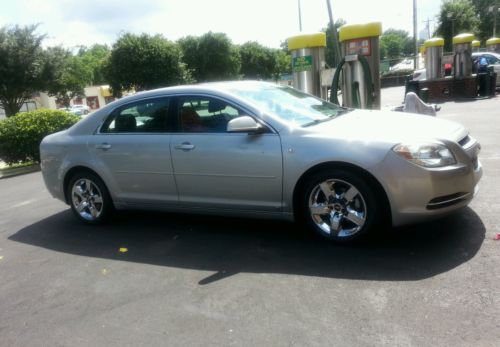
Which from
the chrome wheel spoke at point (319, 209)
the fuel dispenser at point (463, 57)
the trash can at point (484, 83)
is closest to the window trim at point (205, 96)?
the chrome wheel spoke at point (319, 209)

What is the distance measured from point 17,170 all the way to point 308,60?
781 cm

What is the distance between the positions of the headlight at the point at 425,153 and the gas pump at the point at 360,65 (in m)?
5.88

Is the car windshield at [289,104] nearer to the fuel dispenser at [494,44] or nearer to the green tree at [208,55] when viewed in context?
the fuel dispenser at [494,44]

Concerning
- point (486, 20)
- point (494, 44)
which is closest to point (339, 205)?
point (494, 44)

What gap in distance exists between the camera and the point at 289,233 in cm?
474

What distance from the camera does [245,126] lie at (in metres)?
4.30

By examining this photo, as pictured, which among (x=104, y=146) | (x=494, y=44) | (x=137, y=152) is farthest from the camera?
(x=494, y=44)

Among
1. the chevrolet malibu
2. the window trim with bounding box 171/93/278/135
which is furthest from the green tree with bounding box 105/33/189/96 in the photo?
the window trim with bounding box 171/93/278/135

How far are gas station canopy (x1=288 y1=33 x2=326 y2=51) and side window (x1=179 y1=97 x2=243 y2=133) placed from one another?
20.6ft

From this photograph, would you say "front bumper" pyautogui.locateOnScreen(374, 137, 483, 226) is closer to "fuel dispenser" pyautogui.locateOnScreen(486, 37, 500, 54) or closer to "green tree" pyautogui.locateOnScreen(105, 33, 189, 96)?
"fuel dispenser" pyautogui.locateOnScreen(486, 37, 500, 54)

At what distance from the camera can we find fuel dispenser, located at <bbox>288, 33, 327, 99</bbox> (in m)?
10.6

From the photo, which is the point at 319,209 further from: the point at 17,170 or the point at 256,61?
the point at 256,61

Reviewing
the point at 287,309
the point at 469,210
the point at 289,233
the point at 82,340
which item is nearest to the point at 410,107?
the point at 469,210

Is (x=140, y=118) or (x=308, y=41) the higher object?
(x=308, y=41)
